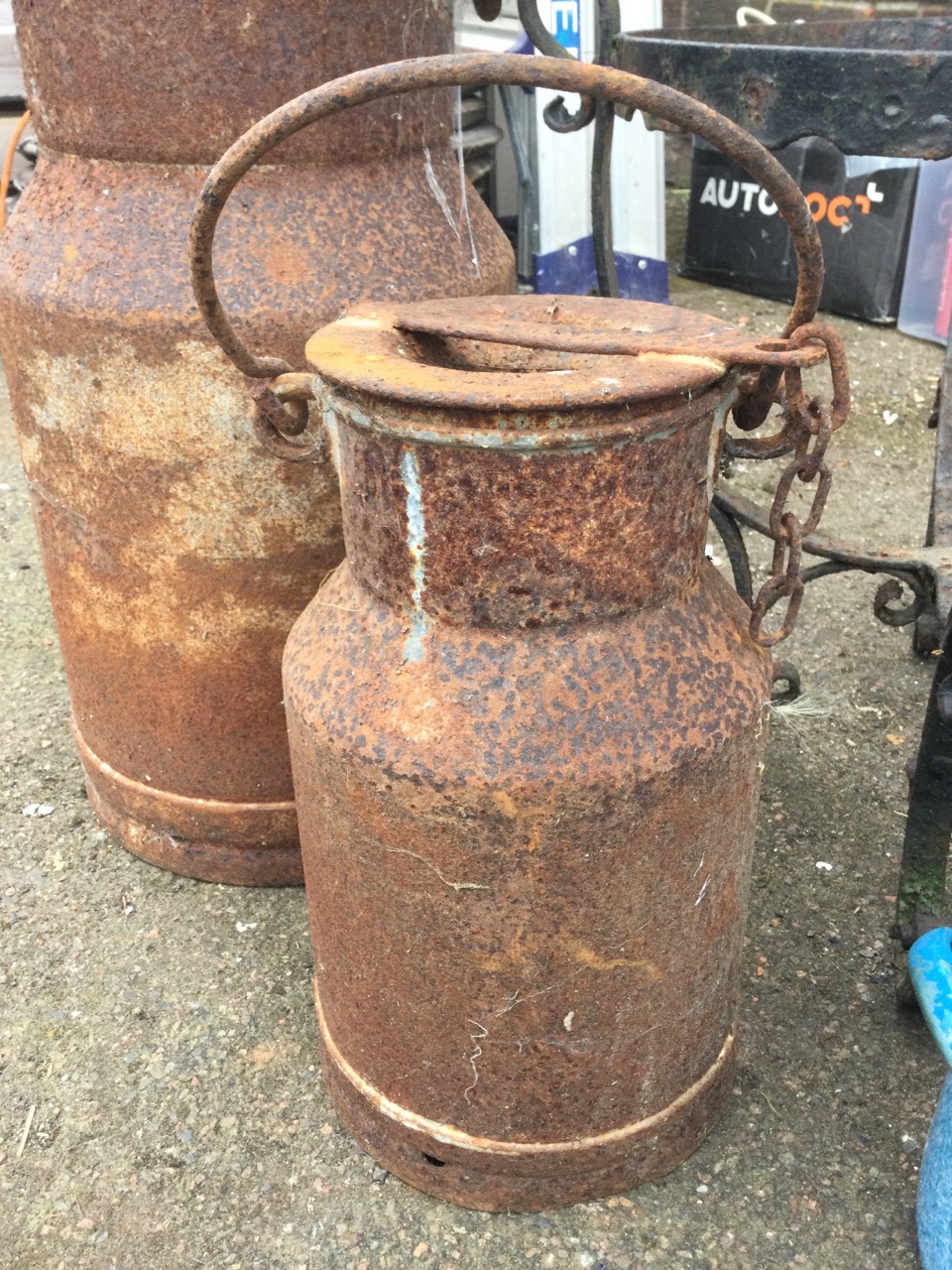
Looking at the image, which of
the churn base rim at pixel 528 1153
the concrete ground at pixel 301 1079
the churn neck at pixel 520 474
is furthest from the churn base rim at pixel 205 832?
the churn neck at pixel 520 474

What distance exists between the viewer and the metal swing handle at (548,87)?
120 cm

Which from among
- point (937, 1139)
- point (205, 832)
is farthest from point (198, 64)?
point (937, 1139)

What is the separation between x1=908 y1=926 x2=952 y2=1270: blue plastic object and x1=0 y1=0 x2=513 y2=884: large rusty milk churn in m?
1.10

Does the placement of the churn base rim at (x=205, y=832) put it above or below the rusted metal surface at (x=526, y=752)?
below

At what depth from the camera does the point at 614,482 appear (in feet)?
4.32

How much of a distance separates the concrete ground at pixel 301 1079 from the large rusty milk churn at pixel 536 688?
14cm

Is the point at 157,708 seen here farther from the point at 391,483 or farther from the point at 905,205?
the point at 905,205

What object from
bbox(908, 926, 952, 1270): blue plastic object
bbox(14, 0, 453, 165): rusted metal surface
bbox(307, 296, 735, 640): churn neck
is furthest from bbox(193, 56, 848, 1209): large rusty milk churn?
bbox(14, 0, 453, 165): rusted metal surface

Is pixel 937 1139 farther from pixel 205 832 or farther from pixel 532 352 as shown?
pixel 205 832

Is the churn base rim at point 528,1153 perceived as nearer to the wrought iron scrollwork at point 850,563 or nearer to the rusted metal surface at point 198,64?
the wrought iron scrollwork at point 850,563

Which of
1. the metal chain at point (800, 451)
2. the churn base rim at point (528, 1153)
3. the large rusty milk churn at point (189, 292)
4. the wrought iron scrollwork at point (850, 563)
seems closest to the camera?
the metal chain at point (800, 451)

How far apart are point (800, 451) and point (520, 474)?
1.18 ft

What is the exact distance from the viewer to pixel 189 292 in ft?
5.83

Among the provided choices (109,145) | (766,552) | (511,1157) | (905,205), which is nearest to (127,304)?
(109,145)
